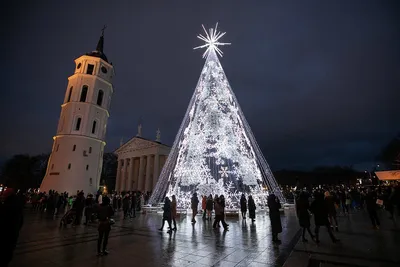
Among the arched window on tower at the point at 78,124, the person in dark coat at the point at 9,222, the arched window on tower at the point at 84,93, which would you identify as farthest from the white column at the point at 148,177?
the person in dark coat at the point at 9,222

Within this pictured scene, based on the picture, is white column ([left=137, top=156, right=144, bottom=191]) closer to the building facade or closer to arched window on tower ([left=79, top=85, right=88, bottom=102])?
the building facade

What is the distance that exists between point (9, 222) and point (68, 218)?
9.49 meters

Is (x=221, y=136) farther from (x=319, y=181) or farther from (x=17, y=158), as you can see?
(x=319, y=181)

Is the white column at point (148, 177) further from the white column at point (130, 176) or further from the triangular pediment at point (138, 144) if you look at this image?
the white column at point (130, 176)

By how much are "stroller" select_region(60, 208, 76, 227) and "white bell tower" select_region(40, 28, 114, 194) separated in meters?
21.5

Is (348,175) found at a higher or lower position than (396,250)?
higher

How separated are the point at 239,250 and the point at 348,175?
293 ft

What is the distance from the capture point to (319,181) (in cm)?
7512

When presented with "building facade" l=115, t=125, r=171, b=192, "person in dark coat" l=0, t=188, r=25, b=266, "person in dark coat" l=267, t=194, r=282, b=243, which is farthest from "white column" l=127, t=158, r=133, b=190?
"person in dark coat" l=0, t=188, r=25, b=266

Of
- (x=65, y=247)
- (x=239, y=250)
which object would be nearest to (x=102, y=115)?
(x=65, y=247)

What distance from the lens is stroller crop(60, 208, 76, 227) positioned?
1208cm

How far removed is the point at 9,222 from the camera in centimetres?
435

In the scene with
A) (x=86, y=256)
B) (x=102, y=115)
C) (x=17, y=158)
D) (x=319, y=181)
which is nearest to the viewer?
(x=86, y=256)

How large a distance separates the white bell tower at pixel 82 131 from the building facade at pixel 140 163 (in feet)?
58.0
